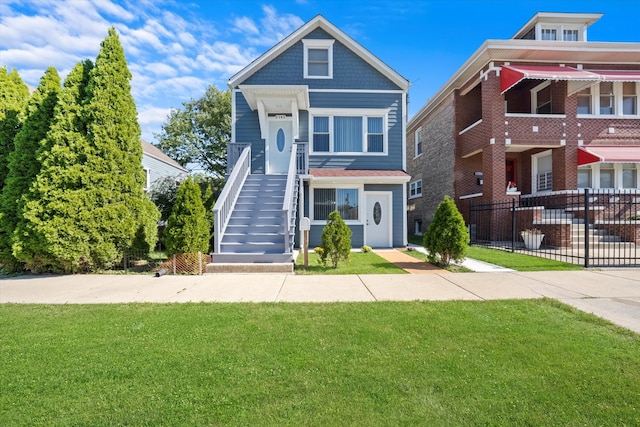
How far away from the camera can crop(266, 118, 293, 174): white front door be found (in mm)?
12555

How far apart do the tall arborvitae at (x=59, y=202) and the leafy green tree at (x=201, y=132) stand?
18348mm

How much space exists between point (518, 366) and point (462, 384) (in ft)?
2.39

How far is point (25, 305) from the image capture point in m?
4.90

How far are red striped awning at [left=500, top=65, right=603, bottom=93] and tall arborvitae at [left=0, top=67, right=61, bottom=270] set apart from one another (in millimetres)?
15435

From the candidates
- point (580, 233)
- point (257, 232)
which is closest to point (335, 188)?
point (257, 232)

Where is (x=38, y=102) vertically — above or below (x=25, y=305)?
above

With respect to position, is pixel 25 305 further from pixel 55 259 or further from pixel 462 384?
pixel 462 384

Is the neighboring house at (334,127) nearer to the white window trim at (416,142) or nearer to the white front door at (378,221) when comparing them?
the white front door at (378,221)

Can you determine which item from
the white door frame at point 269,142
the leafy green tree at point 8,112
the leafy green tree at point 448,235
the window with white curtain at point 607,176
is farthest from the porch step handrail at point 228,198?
the window with white curtain at point 607,176

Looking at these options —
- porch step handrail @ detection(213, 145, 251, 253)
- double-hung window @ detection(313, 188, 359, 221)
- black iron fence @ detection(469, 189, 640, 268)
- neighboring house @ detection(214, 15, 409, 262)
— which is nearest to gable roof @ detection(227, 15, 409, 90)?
neighboring house @ detection(214, 15, 409, 262)

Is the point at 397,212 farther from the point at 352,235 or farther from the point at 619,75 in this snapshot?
the point at 619,75

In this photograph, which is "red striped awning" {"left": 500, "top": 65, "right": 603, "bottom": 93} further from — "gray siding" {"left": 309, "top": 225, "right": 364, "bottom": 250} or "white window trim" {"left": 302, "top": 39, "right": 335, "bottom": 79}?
"gray siding" {"left": 309, "top": 225, "right": 364, "bottom": 250}

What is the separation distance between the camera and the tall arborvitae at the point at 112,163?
290 inches

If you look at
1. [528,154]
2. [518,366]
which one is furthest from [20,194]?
[528,154]
